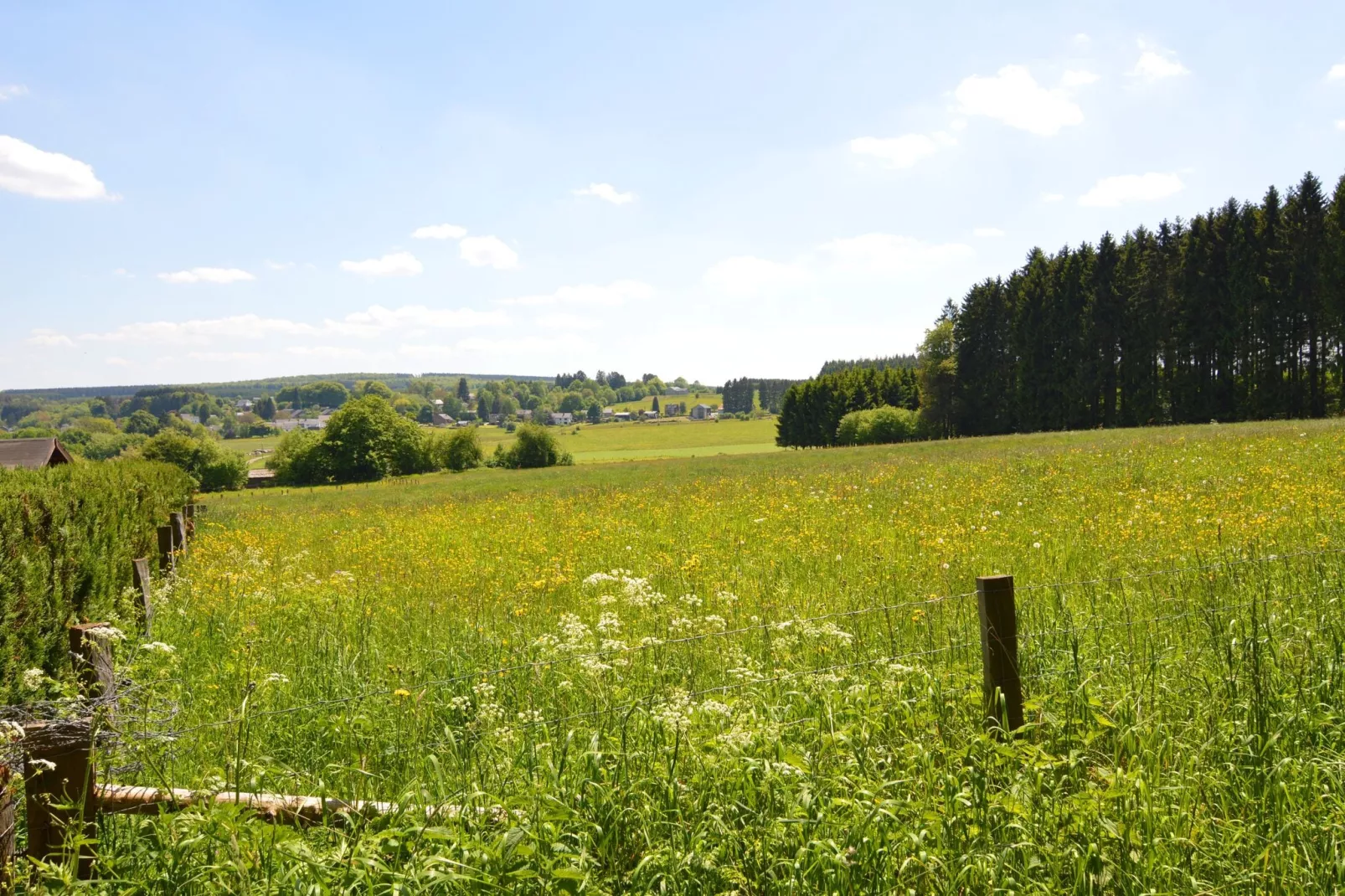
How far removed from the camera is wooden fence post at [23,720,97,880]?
2.76 m

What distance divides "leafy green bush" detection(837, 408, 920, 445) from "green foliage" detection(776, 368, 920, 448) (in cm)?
839

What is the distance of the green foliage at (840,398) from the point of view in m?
86.9

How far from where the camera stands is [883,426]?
7425 centimetres

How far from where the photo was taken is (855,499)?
1647cm

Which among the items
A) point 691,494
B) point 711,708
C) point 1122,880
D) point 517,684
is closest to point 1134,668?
point 1122,880

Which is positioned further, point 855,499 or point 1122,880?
point 855,499

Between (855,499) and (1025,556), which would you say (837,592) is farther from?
(855,499)

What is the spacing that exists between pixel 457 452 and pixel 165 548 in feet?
240

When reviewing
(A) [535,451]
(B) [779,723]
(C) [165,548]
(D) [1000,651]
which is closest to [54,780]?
(B) [779,723]

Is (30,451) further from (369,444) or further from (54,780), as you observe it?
(369,444)

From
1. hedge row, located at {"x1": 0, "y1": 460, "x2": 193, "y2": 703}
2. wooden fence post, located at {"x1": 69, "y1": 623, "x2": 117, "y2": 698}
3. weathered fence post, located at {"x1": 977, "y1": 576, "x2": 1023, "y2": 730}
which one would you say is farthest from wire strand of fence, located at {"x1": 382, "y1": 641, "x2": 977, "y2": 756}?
hedge row, located at {"x1": 0, "y1": 460, "x2": 193, "y2": 703}

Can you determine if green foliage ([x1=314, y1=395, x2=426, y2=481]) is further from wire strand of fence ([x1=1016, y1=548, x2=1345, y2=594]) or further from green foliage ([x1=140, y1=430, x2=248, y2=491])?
wire strand of fence ([x1=1016, y1=548, x2=1345, y2=594])

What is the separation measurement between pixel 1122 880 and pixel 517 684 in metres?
4.08

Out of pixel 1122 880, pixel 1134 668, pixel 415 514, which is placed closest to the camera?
pixel 1122 880
